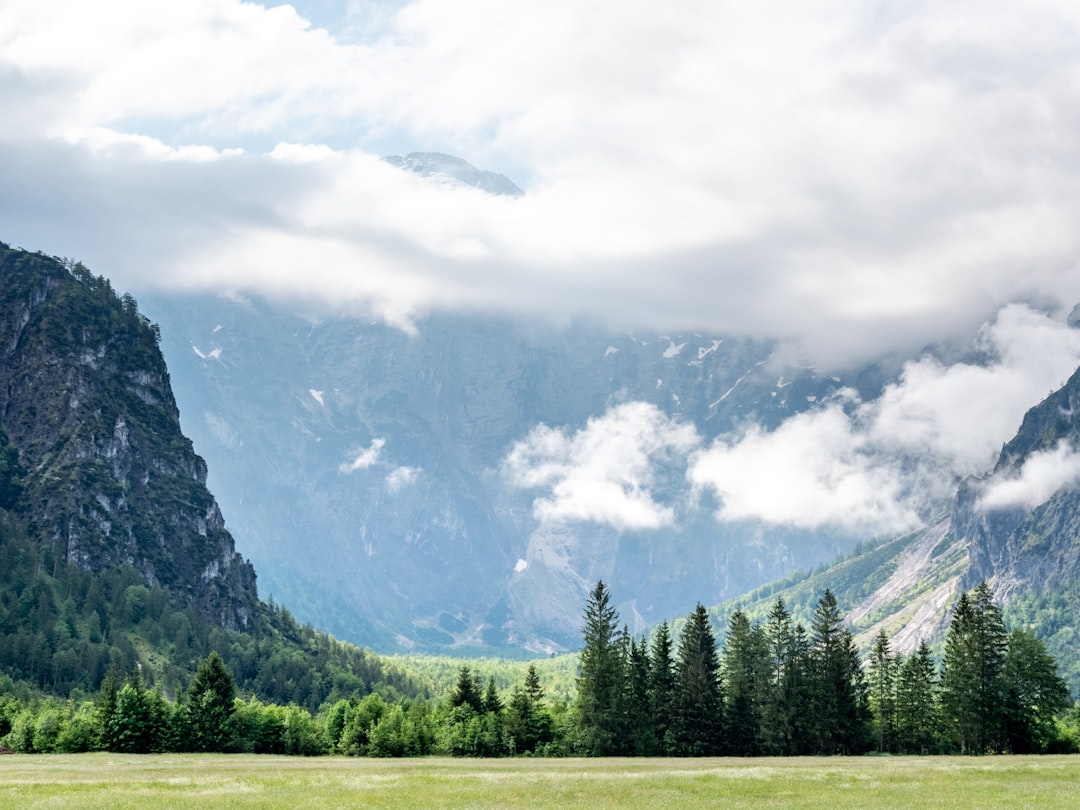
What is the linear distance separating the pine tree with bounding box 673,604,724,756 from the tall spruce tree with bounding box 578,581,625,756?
7902mm

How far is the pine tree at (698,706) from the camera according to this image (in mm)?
145375

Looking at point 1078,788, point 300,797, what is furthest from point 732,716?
point 300,797

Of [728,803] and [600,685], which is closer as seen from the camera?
[728,803]

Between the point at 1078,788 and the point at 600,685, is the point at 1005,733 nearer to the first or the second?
the point at 600,685

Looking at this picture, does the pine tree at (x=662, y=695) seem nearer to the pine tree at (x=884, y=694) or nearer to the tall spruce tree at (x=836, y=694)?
the tall spruce tree at (x=836, y=694)

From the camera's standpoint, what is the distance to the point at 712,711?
148m

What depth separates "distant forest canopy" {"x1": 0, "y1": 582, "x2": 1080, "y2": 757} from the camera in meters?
141

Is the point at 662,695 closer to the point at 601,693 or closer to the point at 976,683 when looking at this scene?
the point at 601,693

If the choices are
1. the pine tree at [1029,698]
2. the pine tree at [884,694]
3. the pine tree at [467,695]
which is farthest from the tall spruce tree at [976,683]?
the pine tree at [467,695]

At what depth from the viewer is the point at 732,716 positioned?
14812 centimetres

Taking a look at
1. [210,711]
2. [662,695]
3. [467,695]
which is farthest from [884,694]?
[210,711]

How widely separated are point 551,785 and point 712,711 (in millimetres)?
72489

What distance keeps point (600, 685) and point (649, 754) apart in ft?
34.3

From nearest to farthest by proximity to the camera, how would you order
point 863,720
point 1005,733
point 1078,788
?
point 1078,788, point 1005,733, point 863,720
